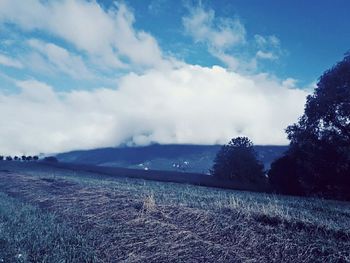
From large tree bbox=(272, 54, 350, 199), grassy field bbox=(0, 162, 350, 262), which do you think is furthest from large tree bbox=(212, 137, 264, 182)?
grassy field bbox=(0, 162, 350, 262)

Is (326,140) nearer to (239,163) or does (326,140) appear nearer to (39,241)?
(239,163)

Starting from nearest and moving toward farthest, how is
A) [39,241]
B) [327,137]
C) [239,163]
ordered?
[39,241]
[327,137]
[239,163]

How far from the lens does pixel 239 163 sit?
192 feet

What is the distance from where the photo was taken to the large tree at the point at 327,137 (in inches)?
1289

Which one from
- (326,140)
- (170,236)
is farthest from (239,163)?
(170,236)

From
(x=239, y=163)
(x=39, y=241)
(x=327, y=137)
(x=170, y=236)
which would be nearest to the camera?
(x=39, y=241)

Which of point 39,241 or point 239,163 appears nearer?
point 39,241

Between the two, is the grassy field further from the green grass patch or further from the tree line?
the tree line

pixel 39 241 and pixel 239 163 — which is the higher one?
pixel 239 163

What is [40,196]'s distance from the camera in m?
23.2

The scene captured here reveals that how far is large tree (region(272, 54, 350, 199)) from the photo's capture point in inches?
1289


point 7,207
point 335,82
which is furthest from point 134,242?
point 335,82

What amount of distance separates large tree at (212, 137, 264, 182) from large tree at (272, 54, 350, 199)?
2180 centimetres

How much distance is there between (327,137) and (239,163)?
25763 millimetres
